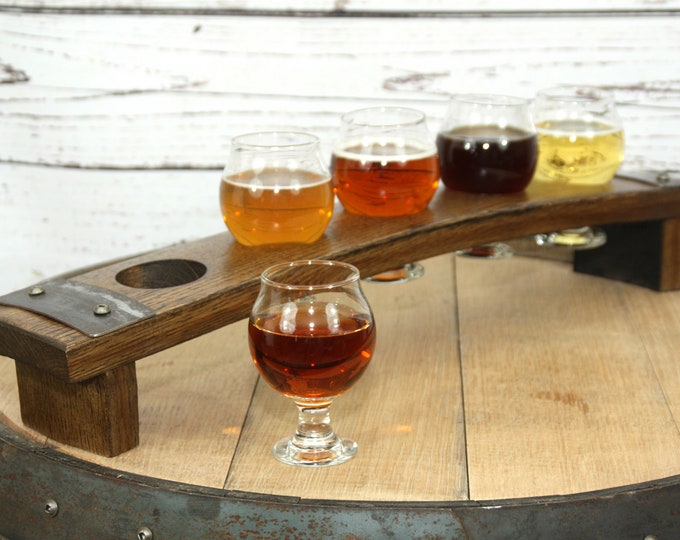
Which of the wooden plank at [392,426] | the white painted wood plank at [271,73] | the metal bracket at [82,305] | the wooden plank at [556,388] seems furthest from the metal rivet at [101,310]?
the white painted wood plank at [271,73]

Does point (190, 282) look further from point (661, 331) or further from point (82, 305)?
point (661, 331)

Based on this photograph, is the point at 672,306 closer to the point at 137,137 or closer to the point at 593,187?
the point at 593,187

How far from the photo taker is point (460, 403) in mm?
1329

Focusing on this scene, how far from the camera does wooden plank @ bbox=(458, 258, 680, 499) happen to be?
3.77 ft

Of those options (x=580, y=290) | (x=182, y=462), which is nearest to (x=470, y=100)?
(x=580, y=290)

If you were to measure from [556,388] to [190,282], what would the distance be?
0.50 metres

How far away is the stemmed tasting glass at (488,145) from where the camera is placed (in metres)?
1.63

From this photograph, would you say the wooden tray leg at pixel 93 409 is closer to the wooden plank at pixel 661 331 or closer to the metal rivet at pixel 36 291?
the metal rivet at pixel 36 291

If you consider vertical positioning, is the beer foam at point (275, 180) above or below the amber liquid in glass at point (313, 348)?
above

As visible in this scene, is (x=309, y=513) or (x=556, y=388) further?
(x=556, y=388)

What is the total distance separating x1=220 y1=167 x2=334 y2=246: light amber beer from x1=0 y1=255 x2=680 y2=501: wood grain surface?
7.8 inches

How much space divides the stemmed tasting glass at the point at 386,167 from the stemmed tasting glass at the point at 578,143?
314 mm

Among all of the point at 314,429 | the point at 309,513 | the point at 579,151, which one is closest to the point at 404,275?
the point at 579,151

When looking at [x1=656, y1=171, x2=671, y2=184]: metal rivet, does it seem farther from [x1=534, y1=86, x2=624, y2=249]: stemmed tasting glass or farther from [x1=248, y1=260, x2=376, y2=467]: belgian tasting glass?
[x1=248, y1=260, x2=376, y2=467]: belgian tasting glass
